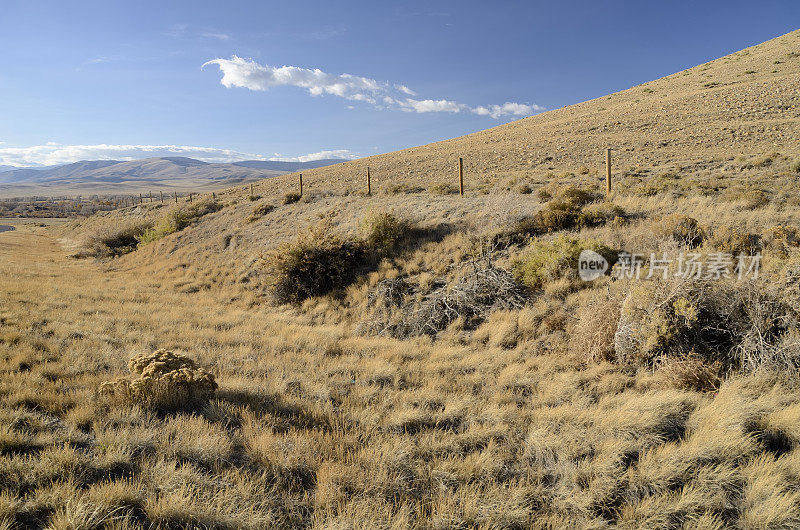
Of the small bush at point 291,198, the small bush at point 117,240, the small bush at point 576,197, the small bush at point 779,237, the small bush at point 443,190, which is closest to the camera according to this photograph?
the small bush at point 779,237

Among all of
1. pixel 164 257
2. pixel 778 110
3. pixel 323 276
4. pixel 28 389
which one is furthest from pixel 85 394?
pixel 778 110

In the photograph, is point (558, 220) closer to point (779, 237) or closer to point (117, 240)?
point (779, 237)

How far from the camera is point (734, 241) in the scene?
25.5ft

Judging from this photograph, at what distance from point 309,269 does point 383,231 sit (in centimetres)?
286

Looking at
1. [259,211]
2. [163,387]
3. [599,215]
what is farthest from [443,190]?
[163,387]

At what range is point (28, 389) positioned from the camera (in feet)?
14.3

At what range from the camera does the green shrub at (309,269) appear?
1171 cm

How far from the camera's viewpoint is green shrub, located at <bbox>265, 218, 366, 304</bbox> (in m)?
11.7

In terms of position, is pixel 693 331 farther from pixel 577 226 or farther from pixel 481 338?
pixel 577 226

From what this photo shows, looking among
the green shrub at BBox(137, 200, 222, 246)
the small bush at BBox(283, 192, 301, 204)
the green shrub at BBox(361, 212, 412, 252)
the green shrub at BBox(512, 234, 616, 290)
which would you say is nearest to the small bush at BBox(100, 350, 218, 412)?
the green shrub at BBox(512, 234, 616, 290)

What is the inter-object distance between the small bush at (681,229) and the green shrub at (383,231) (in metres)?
7.33

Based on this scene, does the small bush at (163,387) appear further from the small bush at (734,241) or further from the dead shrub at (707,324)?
the small bush at (734,241)

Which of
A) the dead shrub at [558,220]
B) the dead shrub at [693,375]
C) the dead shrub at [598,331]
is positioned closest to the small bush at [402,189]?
the dead shrub at [558,220]

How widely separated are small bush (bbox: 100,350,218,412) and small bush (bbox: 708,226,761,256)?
33.2 ft
